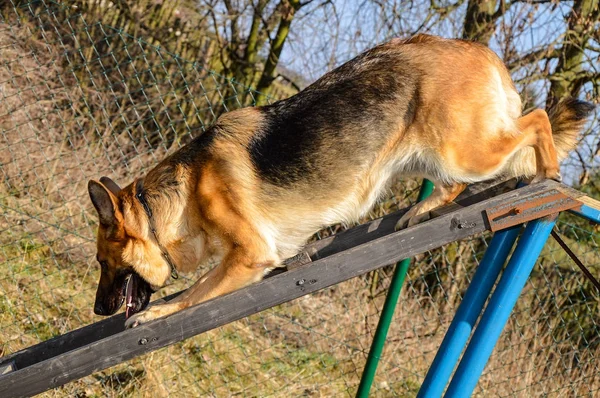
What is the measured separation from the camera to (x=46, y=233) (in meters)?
6.04

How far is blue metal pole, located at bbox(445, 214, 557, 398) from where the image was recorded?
3.28 metres

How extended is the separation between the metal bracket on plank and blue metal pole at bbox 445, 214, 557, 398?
0.27 ft

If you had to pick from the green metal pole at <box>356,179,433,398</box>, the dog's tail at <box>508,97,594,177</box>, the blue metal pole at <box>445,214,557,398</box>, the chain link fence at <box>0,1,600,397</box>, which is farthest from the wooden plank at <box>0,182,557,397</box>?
the chain link fence at <box>0,1,600,397</box>

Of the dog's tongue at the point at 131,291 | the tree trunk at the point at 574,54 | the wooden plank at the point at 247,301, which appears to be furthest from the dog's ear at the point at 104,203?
the tree trunk at the point at 574,54

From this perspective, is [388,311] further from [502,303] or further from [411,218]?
[502,303]

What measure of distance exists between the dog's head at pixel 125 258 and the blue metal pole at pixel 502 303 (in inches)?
66.9

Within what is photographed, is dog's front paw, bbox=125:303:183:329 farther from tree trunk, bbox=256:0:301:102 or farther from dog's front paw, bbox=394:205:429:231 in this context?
tree trunk, bbox=256:0:301:102

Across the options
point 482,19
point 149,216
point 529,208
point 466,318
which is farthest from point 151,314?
point 482,19

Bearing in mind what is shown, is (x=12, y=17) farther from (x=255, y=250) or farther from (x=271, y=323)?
(x=255, y=250)

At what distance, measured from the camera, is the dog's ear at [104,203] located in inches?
134

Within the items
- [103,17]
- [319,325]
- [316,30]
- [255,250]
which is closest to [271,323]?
[319,325]

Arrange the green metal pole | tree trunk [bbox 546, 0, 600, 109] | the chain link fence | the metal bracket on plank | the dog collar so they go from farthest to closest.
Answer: tree trunk [bbox 546, 0, 600, 109] → the chain link fence → the green metal pole → the dog collar → the metal bracket on plank

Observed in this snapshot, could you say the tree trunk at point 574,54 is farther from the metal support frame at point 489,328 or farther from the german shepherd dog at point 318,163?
the metal support frame at point 489,328

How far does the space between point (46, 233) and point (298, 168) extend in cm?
332
